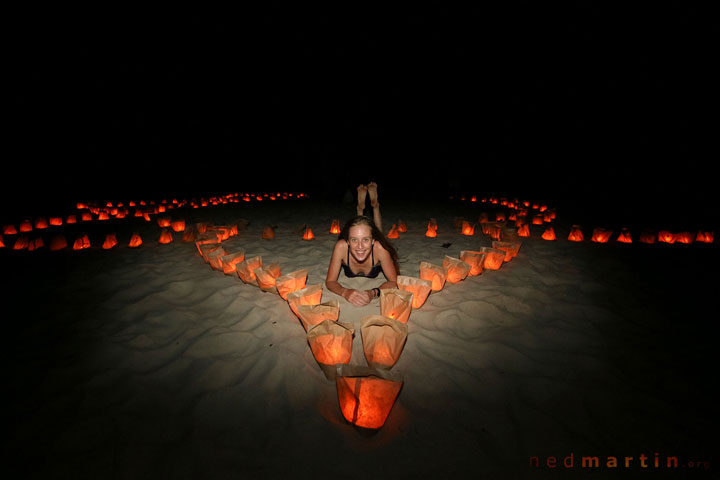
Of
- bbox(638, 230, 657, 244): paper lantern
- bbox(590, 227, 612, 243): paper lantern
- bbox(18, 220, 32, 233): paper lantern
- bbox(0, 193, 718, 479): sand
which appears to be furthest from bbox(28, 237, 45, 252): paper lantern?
bbox(638, 230, 657, 244): paper lantern

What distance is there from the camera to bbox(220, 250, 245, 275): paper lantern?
388 cm

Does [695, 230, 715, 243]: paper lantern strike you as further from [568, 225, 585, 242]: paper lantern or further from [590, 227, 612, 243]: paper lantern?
[568, 225, 585, 242]: paper lantern

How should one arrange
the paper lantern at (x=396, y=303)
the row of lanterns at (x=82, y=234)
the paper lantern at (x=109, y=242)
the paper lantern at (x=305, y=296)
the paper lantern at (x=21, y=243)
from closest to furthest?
the paper lantern at (x=396, y=303) < the paper lantern at (x=305, y=296) < the paper lantern at (x=21, y=243) < the row of lanterns at (x=82, y=234) < the paper lantern at (x=109, y=242)

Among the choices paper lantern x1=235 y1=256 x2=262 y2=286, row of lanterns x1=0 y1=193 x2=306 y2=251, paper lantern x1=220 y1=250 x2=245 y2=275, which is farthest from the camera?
row of lanterns x1=0 y1=193 x2=306 y2=251

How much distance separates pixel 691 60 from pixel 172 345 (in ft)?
70.4

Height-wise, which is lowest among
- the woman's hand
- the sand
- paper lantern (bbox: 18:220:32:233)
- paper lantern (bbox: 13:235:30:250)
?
the sand

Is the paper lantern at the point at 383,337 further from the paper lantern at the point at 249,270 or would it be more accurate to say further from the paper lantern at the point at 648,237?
the paper lantern at the point at 648,237

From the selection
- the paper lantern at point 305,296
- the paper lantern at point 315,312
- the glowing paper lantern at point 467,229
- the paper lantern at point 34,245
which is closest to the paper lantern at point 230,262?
the paper lantern at point 305,296

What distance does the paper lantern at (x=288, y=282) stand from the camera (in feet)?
10.3

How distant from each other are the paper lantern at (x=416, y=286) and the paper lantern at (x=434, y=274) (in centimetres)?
40

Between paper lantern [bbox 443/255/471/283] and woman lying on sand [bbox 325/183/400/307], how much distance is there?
0.71 meters

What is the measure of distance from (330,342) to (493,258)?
326cm

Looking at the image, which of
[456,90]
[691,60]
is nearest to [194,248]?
[456,90]

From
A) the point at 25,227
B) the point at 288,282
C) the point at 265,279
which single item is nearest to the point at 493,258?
the point at 288,282
